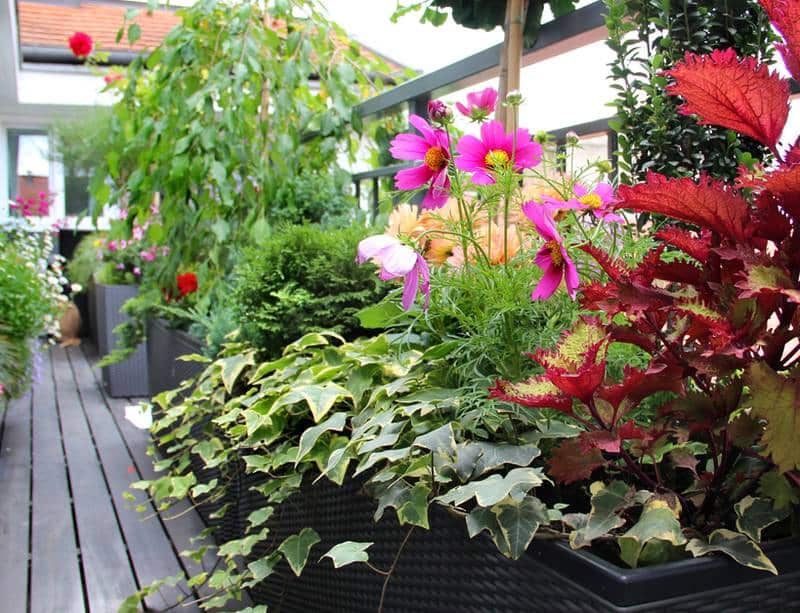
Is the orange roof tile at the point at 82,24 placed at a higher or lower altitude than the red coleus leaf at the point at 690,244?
higher

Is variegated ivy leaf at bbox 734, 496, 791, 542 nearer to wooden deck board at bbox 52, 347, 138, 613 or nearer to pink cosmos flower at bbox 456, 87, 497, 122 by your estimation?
pink cosmos flower at bbox 456, 87, 497, 122

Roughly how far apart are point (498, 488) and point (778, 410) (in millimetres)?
276

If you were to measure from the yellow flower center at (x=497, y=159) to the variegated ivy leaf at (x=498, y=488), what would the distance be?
16.0 inches

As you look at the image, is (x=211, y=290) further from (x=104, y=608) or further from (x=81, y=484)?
(x=104, y=608)

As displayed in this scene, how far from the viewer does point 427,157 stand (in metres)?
1.08

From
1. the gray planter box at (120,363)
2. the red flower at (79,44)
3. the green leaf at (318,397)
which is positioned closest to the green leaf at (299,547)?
the green leaf at (318,397)

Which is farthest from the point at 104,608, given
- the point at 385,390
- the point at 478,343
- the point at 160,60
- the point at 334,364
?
the point at 160,60

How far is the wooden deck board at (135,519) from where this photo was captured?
1896 millimetres

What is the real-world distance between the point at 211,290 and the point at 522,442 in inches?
90.8

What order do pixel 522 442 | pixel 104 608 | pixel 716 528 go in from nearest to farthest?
1. pixel 716 528
2. pixel 522 442
3. pixel 104 608

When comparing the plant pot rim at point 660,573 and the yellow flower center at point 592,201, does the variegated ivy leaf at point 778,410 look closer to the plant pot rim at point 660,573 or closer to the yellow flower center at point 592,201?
the plant pot rim at point 660,573

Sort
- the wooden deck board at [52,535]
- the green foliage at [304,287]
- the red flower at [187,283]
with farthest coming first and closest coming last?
1. the red flower at [187,283]
2. the green foliage at [304,287]
3. the wooden deck board at [52,535]

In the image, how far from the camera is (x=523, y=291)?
1052mm

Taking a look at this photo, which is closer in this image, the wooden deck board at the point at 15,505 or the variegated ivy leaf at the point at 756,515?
the variegated ivy leaf at the point at 756,515
